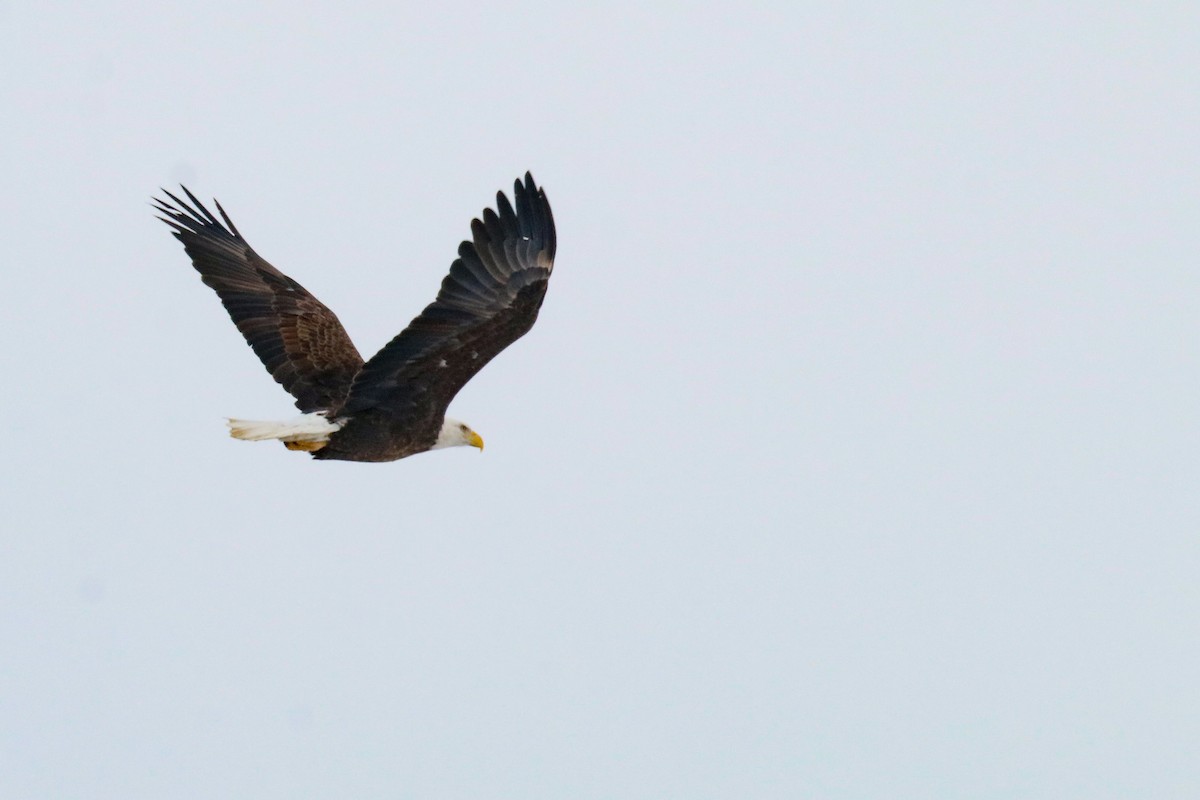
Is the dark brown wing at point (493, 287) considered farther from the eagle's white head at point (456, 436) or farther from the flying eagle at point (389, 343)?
the eagle's white head at point (456, 436)

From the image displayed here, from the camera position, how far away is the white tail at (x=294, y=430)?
494 inches

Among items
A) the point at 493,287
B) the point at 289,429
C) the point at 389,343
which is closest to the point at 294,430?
the point at 289,429

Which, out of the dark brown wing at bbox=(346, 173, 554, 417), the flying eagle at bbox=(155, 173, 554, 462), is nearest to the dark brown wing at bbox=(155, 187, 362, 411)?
the flying eagle at bbox=(155, 173, 554, 462)

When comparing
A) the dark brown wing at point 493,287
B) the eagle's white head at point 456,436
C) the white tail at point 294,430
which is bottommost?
the white tail at point 294,430

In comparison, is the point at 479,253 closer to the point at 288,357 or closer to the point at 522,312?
the point at 522,312

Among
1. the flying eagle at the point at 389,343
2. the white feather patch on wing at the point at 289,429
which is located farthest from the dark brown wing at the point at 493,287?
the white feather patch on wing at the point at 289,429

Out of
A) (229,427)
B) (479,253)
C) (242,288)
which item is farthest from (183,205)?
(479,253)

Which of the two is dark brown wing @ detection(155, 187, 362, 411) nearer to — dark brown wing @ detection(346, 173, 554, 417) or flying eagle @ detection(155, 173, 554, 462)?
flying eagle @ detection(155, 173, 554, 462)

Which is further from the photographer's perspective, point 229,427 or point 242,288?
point 242,288

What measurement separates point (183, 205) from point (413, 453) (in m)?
3.09

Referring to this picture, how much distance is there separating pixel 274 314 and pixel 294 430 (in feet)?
5.52

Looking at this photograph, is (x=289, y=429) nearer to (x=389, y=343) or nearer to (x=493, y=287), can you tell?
(x=389, y=343)

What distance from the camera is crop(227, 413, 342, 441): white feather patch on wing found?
12.5 metres

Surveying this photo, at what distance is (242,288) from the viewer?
1429 centimetres
